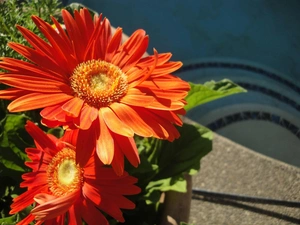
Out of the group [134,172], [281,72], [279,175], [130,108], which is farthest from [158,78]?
[281,72]

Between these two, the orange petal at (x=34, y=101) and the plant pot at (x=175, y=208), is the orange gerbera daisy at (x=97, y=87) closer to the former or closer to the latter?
the orange petal at (x=34, y=101)

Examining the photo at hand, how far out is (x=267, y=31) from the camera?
1.40 m

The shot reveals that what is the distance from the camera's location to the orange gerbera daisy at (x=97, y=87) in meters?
0.42

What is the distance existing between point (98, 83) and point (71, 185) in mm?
121

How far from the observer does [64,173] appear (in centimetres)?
47

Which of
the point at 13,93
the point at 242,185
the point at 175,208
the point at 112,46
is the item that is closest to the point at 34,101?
the point at 13,93

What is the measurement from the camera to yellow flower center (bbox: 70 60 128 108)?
19.0 inches

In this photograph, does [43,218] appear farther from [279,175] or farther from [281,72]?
[281,72]

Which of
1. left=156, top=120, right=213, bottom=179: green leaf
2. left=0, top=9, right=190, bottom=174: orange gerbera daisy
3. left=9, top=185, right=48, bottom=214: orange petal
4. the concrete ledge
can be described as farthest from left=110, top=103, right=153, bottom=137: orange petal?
the concrete ledge

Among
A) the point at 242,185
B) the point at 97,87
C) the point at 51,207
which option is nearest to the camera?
the point at 51,207

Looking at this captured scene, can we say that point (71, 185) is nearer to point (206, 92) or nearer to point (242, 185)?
point (206, 92)

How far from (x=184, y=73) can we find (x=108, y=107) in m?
0.77

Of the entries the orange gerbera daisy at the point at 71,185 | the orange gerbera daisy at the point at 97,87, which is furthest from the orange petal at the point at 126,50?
the orange gerbera daisy at the point at 71,185

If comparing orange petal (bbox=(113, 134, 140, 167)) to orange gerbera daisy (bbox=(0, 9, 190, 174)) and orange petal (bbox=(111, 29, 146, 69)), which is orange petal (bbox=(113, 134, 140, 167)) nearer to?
orange gerbera daisy (bbox=(0, 9, 190, 174))
